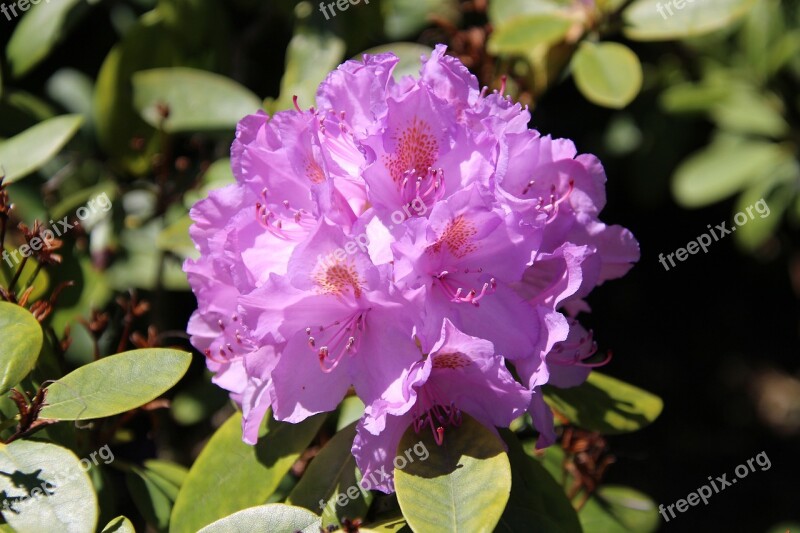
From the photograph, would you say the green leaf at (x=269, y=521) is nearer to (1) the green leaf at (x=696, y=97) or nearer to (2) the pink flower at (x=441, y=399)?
(2) the pink flower at (x=441, y=399)

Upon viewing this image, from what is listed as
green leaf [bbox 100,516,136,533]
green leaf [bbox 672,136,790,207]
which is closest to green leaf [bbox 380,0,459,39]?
green leaf [bbox 672,136,790,207]

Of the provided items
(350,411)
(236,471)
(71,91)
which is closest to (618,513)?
(350,411)

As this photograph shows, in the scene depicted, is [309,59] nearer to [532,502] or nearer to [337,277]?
[337,277]

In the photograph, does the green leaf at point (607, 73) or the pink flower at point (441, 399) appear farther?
the green leaf at point (607, 73)

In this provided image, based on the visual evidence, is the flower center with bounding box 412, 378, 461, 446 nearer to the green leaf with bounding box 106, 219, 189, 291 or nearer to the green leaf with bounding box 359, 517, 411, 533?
the green leaf with bounding box 359, 517, 411, 533

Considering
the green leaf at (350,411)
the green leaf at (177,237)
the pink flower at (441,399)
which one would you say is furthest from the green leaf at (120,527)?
the green leaf at (177,237)
